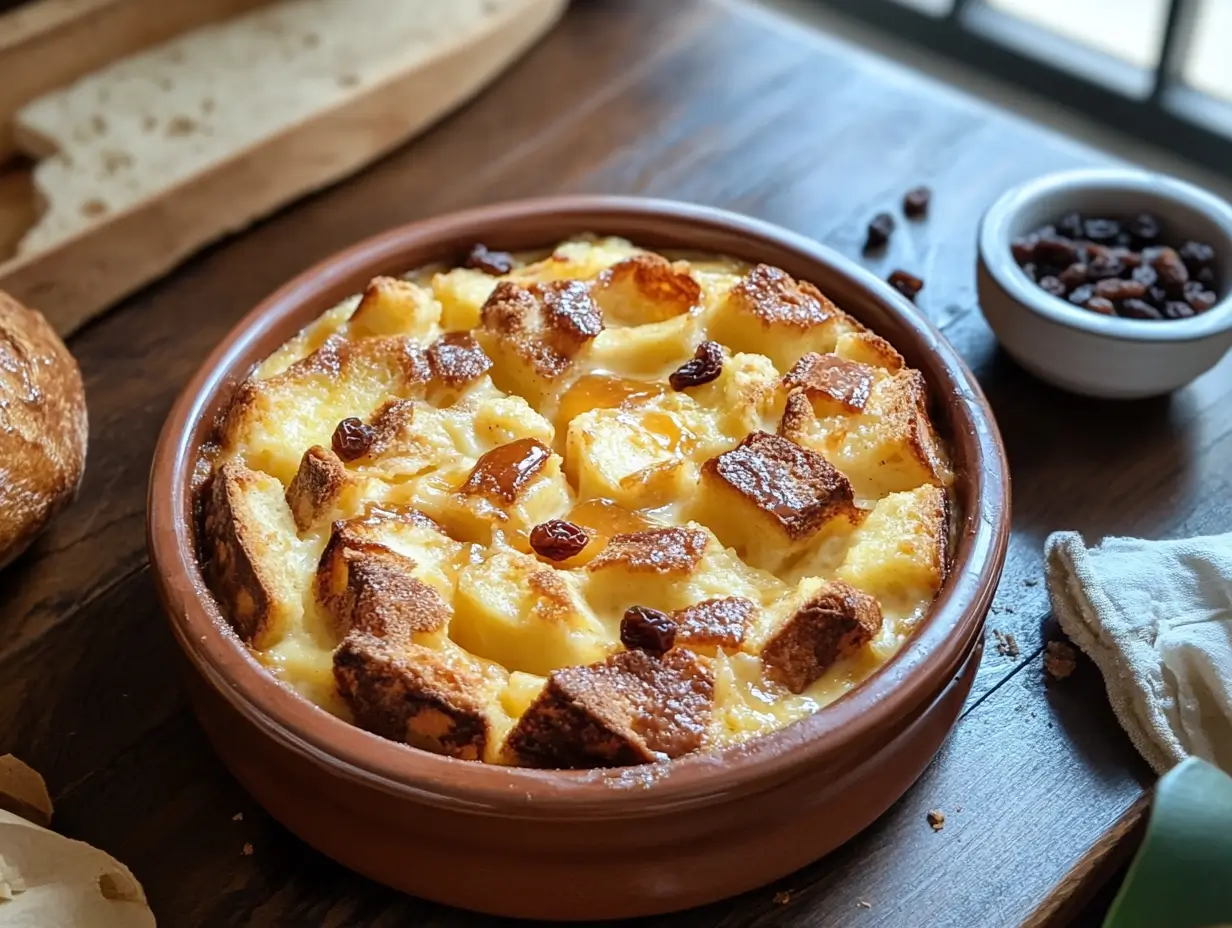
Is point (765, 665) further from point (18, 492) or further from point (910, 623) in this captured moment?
point (18, 492)

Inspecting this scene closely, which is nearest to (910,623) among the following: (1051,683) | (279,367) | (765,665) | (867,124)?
(765,665)

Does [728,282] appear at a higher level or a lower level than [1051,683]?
higher

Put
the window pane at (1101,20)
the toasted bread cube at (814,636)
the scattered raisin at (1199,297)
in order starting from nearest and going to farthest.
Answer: the toasted bread cube at (814,636) → the scattered raisin at (1199,297) → the window pane at (1101,20)

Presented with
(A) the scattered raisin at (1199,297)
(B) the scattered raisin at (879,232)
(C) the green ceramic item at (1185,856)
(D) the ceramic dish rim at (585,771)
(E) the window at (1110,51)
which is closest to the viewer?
(C) the green ceramic item at (1185,856)

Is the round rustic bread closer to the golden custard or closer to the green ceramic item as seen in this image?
the golden custard

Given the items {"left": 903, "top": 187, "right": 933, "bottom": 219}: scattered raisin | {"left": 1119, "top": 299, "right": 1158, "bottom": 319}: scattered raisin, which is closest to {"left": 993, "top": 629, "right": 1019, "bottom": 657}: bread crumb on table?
{"left": 1119, "top": 299, "right": 1158, "bottom": 319}: scattered raisin

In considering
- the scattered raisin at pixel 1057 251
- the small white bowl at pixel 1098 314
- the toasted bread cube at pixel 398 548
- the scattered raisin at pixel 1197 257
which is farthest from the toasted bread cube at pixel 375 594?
the scattered raisin at pixel 1197 257

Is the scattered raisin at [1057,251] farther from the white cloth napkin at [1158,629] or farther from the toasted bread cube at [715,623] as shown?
the toasted bread cube at [715,623]

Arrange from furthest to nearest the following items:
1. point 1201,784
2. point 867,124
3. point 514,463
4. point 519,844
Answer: point 867,124, point 514,463, point 519,844, point 1201,784
